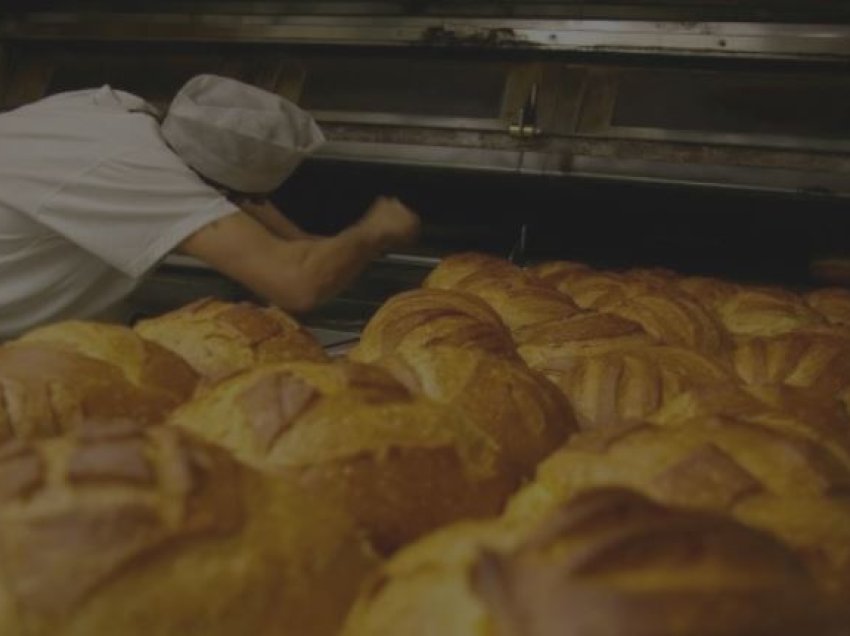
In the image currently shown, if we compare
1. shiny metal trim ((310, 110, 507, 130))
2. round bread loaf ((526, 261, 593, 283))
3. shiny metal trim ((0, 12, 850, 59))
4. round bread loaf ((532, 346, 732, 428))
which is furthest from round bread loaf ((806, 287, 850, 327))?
shiny metal trim ((310, 110, 507, 130))

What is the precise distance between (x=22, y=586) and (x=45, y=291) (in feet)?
7.97

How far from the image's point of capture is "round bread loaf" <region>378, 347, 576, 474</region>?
1414 millimetres

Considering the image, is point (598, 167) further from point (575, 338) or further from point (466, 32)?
point (575, 338)

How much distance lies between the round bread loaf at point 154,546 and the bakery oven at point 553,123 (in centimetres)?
207

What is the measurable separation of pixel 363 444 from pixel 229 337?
27.6 inches

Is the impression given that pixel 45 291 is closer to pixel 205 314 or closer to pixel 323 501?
pixel 205 314

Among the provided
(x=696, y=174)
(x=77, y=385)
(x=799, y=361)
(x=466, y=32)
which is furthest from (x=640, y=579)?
(x=466, y=32)

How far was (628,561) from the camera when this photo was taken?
75cm

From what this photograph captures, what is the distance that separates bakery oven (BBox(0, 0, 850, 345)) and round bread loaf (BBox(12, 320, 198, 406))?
142cm

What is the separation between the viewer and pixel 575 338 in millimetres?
2188

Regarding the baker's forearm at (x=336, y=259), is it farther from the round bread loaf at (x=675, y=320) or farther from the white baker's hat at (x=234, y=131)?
the round bread loaf at (x=675, y=320)

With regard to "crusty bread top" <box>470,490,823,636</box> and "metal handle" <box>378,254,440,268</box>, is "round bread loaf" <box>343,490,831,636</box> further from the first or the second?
"metal handle" <box>378,254,440,268</box>

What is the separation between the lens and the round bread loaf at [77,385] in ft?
4.43

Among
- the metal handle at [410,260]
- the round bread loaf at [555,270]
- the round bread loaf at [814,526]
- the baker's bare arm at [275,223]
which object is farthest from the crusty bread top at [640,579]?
the metal handle at [410,260]
